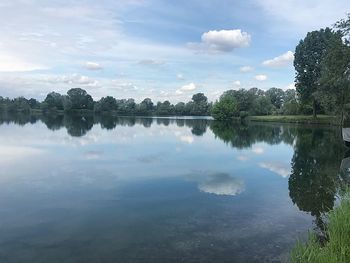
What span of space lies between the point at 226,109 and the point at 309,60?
3773cm

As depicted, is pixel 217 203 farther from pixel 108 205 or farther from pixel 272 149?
pixel 272 149

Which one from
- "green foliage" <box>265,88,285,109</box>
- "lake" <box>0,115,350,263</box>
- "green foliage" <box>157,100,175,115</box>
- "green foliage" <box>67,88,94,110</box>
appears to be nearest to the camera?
"lake" <box>0,115,350,263</box>

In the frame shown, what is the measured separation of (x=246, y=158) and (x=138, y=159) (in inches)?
320

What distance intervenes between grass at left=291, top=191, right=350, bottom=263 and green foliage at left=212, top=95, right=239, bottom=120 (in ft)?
328

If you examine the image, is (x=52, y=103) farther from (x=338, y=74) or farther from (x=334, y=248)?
(x=334, y=248)

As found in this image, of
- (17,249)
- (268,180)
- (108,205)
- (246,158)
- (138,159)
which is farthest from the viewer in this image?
(246,158)

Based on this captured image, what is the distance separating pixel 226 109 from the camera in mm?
107125

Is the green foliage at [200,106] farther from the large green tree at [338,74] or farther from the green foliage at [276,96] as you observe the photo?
the large green tree at [338,74]

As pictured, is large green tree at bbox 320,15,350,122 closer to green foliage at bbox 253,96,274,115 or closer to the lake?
the lake

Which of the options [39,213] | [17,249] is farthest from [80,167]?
[17,249]

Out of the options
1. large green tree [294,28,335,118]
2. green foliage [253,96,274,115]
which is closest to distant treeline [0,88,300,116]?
green foliage [253,96,274,115]

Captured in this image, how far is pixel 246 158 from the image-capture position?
90.6ft

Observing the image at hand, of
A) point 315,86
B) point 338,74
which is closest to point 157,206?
point 338,74

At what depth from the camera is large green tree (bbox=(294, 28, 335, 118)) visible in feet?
233
